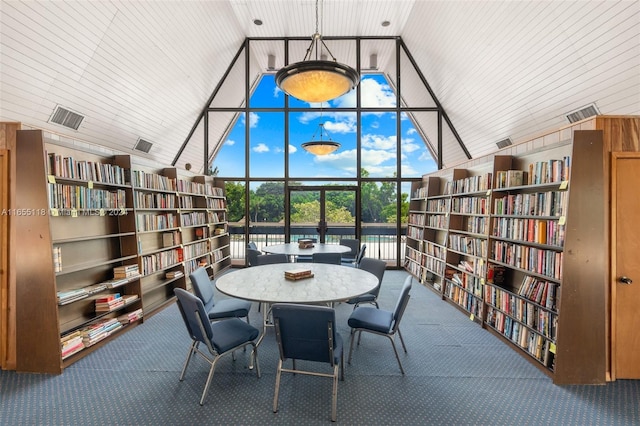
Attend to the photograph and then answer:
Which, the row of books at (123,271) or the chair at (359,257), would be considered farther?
the chair at (359,257)

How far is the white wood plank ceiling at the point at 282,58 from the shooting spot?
3277mm

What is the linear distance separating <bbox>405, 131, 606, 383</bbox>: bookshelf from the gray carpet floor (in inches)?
13.6

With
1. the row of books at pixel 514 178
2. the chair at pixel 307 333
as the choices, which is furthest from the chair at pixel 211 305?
the row of books at pixel 514 178

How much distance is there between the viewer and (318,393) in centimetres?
244

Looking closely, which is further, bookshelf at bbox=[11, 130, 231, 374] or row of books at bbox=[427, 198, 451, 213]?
row of books at bbox=[427, 198, 451, 213]

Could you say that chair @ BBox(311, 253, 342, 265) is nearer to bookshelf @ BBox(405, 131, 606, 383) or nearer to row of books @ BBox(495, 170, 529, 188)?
bookshelf @ BBox(405, 131, 606, 383)

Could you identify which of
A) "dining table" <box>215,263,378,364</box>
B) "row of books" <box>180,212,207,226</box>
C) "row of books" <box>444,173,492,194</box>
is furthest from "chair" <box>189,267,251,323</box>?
"row of books" <box>444,173,492,194</box>

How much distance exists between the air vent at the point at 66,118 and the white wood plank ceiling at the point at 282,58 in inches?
2.9

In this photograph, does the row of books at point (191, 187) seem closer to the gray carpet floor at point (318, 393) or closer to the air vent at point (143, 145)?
the air vent at point (143, 145)

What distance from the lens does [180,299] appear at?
7.70ft

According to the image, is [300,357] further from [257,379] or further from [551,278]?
[551,278]

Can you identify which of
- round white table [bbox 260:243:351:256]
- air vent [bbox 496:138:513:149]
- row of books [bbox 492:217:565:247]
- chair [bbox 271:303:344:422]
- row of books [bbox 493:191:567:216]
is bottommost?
chair [bbox 271:303:344:422]

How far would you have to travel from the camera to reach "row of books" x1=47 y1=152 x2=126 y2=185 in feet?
9.35

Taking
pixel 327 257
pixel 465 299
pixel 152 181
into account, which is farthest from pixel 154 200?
pixel 465 299
